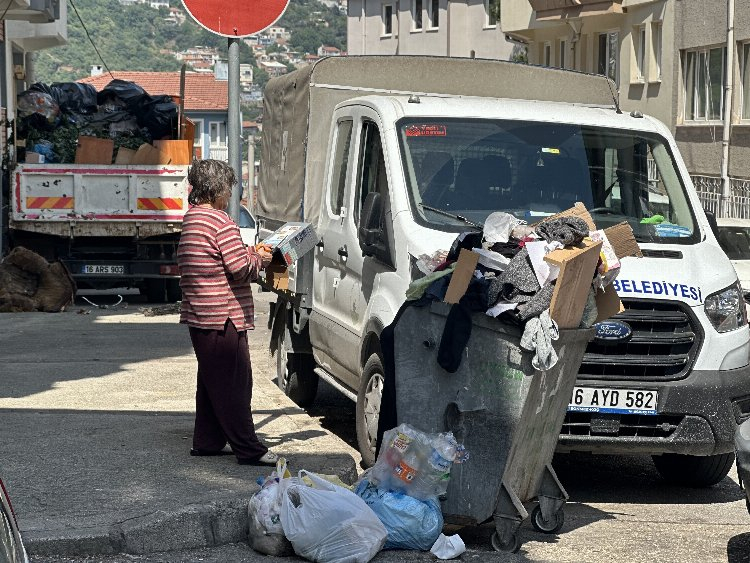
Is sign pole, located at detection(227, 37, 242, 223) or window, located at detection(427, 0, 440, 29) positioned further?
window, located at detection(427, 0, 440, 29)

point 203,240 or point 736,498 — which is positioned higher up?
point 203,240

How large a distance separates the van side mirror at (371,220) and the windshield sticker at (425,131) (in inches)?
21.5

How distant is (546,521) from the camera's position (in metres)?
6.90

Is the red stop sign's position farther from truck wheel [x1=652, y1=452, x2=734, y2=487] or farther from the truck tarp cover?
truck wheel [x1=652, y1=452, x2=734, y2=487]

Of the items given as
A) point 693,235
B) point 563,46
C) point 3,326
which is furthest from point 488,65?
point 563,46

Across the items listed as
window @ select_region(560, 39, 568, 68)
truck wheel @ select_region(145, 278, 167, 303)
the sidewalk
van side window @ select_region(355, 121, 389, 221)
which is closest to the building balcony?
truck wheel @ select_region(145, 278, 167, 303)

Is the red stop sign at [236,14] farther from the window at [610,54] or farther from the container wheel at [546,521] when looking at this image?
the window at [610,54]

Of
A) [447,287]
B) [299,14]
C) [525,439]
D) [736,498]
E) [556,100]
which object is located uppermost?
[299,14]

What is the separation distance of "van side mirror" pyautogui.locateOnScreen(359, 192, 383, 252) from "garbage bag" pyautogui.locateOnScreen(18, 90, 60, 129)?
1142cm

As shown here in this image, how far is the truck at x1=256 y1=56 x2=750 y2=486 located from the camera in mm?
7406

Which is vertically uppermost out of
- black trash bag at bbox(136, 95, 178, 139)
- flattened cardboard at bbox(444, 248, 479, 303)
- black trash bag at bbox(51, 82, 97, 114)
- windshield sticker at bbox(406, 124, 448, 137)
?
black trash bag at bbox(51, 82, 97, 114)

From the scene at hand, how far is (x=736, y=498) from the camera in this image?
8047mm

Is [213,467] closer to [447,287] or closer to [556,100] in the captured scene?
[447,287]

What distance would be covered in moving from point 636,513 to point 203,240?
2708 mm
